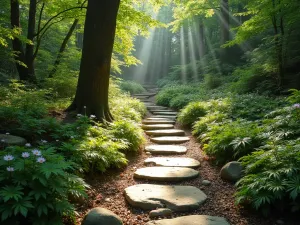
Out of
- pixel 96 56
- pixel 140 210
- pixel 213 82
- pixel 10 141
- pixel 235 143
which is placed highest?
pixel 96 56

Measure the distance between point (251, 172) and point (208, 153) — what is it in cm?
174

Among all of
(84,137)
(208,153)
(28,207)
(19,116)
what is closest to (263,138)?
(208,153)

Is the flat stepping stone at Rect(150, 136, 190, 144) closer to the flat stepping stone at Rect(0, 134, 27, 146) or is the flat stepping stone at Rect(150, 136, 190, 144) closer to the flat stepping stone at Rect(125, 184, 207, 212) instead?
the flat stepping stone at Rect(125, 184, 207, 212)

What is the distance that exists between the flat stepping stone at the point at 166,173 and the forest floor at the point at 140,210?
0.09m

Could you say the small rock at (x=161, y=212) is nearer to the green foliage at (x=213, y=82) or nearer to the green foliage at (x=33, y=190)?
the green foliage at (x=33, y=190)

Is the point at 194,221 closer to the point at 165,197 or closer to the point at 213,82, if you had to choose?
the point at 165,197

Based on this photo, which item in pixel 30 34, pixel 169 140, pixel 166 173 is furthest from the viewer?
pixel 30 34

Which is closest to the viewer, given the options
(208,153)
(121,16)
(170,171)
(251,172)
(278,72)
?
(251,172)

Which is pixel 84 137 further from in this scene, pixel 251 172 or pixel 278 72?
pixel 278 72

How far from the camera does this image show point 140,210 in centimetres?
317

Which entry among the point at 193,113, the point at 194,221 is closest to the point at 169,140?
the point at 193,113

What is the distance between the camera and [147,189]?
3609 mm

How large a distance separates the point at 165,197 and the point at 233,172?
1.25m

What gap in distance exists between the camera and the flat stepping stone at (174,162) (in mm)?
4734
